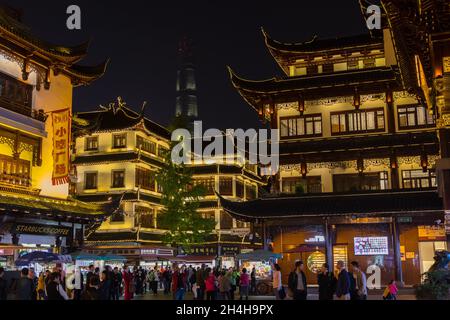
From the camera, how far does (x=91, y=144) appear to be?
53094mm

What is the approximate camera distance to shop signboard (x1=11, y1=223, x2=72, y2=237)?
26275mm

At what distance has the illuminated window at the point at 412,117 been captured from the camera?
33938 mm

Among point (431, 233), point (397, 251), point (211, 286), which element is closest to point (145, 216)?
point (397, 251)

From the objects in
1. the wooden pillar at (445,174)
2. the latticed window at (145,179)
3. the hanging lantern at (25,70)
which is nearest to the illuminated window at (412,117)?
the wooden pillar at (445,174)

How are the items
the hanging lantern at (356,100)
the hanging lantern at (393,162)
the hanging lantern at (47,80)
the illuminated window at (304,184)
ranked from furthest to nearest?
the illuminated window at (304,184) → the hanging lantern at (356,100) → the hanging lantern at (393,162) → the hanging lantern at (47,80)

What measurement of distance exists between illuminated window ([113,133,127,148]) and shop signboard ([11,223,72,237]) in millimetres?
22724

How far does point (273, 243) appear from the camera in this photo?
34812 millimetres

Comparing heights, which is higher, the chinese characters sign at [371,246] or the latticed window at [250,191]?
the latticed window at [250,191]

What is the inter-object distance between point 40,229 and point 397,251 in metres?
19.0

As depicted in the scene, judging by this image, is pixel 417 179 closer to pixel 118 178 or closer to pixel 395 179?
Result: pixel 395 179

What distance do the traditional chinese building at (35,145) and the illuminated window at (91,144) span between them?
20795mm

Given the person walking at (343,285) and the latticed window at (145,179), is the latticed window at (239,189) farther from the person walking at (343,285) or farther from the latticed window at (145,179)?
the person walking at (343,285)
